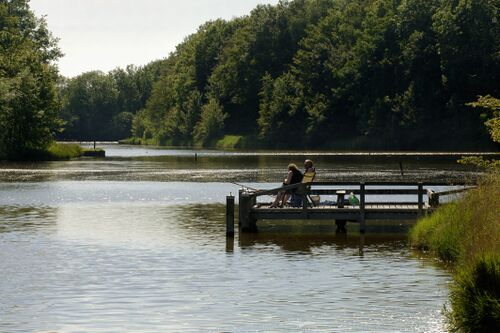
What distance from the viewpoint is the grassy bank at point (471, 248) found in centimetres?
1678

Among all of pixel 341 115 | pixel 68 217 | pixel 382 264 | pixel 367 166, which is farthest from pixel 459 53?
pixel 382 264

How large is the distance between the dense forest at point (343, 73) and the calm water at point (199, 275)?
6903 cm

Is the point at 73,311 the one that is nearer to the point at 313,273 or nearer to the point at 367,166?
the point at 313,273

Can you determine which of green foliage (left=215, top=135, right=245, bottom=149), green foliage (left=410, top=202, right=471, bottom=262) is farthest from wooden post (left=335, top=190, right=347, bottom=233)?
green foliage (left=215, top=135, right=245, bottom=149)

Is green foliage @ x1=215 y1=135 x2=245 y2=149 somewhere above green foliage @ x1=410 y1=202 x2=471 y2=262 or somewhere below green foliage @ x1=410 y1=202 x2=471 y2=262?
above

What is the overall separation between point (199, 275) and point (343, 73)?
13492 centimetres

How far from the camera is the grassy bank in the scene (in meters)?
16.8

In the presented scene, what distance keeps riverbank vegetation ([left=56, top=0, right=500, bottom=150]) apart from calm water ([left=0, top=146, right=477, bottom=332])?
10008 cm

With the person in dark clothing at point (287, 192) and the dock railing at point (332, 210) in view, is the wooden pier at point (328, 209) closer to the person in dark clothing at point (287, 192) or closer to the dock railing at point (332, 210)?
the dock railing at point (332, 210)

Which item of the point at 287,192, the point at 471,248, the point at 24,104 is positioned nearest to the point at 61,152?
the point at 24,104

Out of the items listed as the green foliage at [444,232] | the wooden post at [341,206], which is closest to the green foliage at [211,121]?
the wooden post at [341,206]

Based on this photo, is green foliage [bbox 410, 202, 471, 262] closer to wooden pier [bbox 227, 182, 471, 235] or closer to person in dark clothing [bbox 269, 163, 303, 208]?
wooden pier [bbox 227, 182, 471, 235]

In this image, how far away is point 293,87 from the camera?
17038 cm

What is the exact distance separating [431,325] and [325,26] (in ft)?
508
